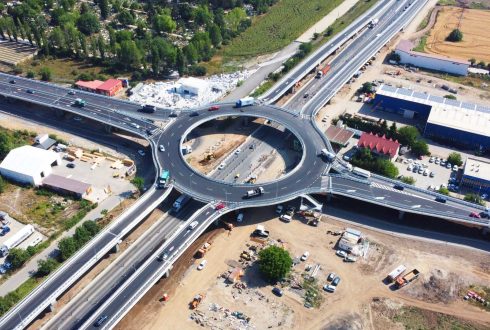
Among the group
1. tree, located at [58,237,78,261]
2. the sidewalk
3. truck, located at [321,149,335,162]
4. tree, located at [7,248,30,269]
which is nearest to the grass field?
truck, located at [321,149,335,162]

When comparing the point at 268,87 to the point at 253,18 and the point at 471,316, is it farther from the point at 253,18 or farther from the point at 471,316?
the point at 471,316

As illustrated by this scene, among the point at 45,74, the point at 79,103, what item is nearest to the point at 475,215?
the point at 79,103

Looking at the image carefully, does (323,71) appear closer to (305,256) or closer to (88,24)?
(305,256)

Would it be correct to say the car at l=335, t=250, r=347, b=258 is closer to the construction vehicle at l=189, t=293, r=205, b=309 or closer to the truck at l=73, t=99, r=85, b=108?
the construction vehicle at l=189, t=293, r=205, b=309

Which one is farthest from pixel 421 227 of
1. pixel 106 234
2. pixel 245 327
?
pixel 106 234

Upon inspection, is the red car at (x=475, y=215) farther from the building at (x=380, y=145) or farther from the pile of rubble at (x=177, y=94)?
the pile of rubble at (x=177, y=94)

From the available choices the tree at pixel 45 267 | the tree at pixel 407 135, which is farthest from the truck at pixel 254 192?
the tree at pixel 407 135
